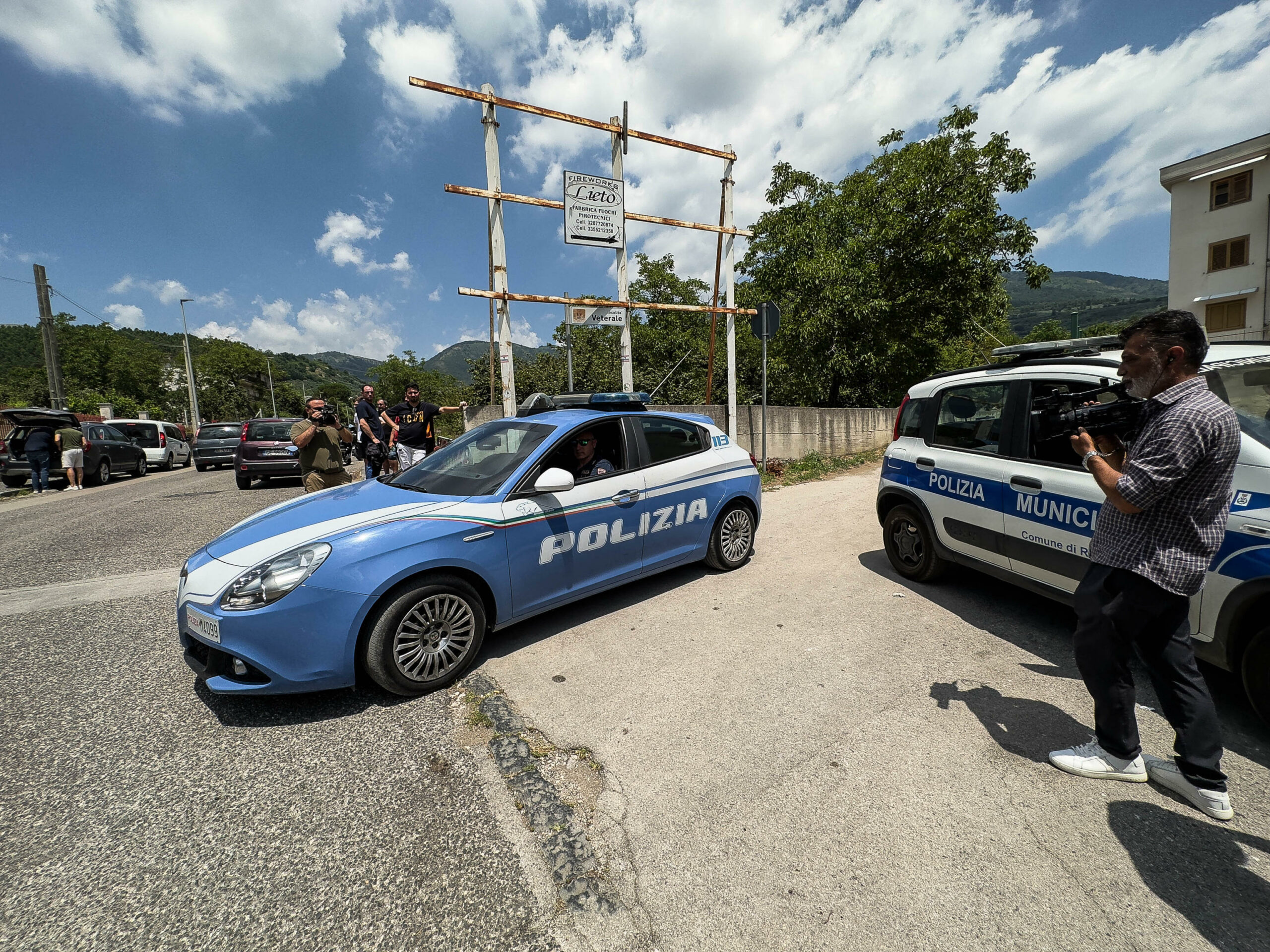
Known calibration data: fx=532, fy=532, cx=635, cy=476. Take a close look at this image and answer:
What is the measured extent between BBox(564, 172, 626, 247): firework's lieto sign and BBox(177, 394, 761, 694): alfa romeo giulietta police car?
4.96 meters

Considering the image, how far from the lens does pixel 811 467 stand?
10727 millimetres

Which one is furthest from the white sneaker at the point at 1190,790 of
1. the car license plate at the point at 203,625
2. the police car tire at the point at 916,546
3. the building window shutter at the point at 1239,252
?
the building window shutter at the point at 1239,252

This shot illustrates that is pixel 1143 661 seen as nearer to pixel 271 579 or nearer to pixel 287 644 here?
pixel 287 644

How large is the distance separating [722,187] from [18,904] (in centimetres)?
1122

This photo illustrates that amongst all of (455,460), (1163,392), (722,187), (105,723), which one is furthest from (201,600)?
(722,187)

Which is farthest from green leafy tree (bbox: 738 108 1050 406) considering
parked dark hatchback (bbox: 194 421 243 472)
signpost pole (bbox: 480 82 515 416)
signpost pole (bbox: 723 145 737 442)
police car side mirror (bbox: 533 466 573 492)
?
parked dark hatchback (bbox: 194 421 243 472)

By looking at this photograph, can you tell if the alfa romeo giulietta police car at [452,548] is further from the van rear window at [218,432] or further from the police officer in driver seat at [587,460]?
the van rear window at [218,432]

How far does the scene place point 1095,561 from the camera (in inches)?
82.2

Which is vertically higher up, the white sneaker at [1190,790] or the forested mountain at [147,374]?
the forested mountain at [147,374]

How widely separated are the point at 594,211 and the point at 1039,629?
25.9 feet

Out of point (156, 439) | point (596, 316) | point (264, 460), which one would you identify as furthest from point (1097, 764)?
point (156, 439)

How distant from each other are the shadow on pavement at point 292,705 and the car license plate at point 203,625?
1.57 ft

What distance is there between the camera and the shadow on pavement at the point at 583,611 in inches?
141

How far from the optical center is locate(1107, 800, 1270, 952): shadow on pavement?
1.55 m
